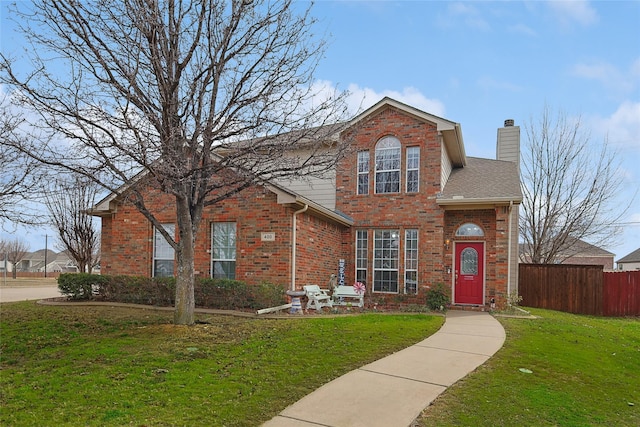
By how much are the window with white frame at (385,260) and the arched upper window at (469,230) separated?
6.76ft

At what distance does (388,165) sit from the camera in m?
15.0

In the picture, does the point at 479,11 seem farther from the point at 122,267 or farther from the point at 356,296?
the point at 122,267

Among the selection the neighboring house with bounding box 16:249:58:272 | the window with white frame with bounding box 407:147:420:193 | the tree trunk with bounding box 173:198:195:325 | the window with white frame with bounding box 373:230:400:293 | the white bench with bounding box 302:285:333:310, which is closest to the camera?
the tree trunk with bounding box 173:198:195:325

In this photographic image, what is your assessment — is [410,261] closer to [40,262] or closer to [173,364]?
[173,364]

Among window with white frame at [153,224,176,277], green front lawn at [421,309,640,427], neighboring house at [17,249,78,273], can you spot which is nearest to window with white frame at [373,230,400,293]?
green front lawn at [421,309,640,427]

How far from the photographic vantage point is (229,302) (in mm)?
11352

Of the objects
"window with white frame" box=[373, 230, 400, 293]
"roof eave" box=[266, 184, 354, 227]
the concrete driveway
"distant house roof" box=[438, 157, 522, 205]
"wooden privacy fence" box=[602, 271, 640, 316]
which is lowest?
the concrete driveway

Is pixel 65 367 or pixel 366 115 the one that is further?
pixel 366 115

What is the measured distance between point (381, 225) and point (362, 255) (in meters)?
1.27

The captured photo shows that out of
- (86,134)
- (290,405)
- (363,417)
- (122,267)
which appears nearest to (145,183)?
(86,134)

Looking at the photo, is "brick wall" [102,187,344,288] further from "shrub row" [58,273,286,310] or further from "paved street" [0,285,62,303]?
"paved street" [0,285,62,303]

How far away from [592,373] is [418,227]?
27.0 ft

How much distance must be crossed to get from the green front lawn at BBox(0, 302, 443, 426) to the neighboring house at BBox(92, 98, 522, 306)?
3161 mm

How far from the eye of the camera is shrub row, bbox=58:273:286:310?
11273mm
